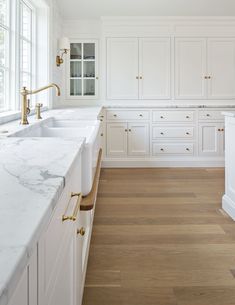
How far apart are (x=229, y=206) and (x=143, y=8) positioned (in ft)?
10.6

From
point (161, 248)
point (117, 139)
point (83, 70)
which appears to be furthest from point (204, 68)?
point (161, 248)

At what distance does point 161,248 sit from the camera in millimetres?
2400

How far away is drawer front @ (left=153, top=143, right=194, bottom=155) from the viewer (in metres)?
5.30

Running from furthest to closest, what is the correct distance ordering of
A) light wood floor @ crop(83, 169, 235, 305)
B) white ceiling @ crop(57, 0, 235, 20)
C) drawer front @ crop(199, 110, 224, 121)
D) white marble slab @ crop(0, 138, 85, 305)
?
drawer front @ crop(199, 110, 224, 121), white ceiling @ crop(57, 0, 235, 20), light wood floor @ crop(83, 169, 235, 305), white marble slab @ crop(0, 138, 85, 305)

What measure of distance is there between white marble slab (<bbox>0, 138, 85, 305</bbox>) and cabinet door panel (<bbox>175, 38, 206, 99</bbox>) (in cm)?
417

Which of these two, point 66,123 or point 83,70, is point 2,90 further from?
point 83,70

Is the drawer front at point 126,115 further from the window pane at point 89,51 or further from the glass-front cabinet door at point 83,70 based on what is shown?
the window pane at point 89,51

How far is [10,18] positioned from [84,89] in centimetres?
249

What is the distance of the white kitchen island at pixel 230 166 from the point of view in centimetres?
301

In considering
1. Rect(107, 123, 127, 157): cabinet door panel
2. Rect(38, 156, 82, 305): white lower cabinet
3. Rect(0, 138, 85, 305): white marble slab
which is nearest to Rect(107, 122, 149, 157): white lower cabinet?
Rect(107, 123, 127, 157): cabinet door panel

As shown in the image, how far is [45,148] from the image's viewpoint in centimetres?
139

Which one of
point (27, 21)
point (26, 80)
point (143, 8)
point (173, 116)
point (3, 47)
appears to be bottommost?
point (173, 116)

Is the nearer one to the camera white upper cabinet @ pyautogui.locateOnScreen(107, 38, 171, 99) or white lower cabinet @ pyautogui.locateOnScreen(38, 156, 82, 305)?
white lower cabinet @ pyautogui.locateOnScreen(38, 156, 82, 305)

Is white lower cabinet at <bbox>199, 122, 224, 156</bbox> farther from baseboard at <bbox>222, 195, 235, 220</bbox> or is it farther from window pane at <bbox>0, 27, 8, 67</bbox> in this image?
window pane at <bbox>0, 27, 8, 67</bbox>
